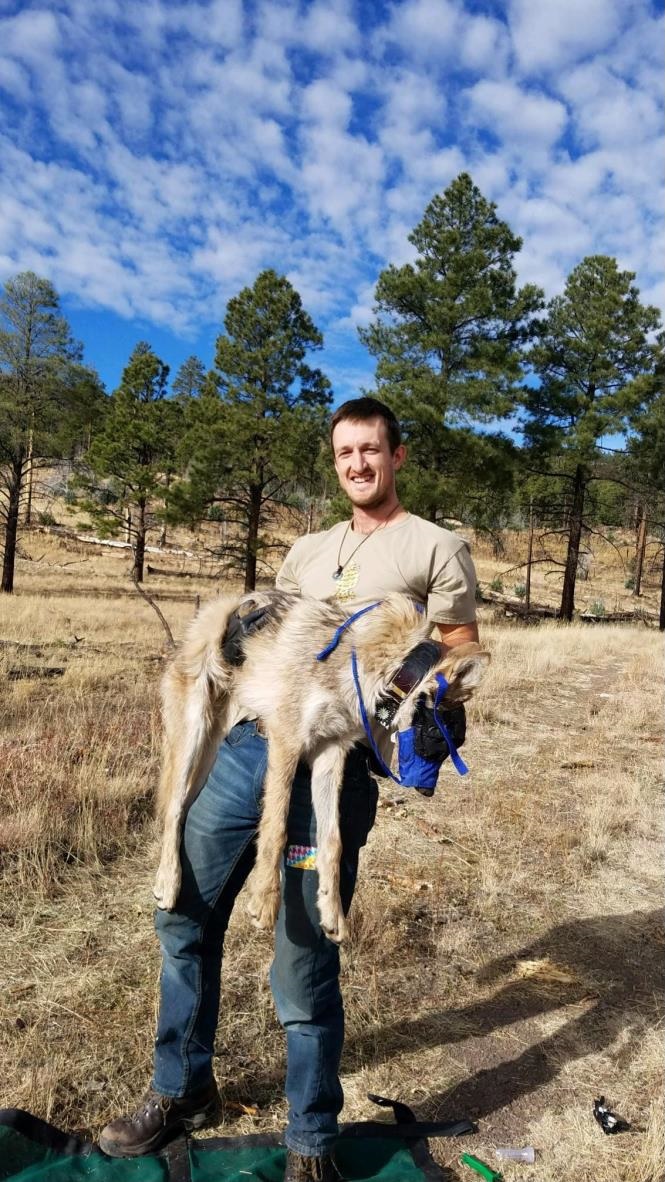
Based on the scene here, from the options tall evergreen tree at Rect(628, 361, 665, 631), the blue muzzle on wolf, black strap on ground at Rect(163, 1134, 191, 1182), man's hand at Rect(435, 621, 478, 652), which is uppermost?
tall evergreen tree at Rect(628, 361, 665, 631)

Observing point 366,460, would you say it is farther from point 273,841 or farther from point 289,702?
point 273,841

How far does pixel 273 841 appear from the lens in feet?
7.20

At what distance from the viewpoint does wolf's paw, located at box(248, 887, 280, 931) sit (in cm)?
219

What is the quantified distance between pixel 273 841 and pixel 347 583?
3.22ft

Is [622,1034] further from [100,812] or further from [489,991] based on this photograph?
[100,812]

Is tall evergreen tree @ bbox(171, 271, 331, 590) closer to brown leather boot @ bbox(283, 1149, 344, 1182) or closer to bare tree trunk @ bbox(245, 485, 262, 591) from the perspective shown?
bare tree trunk @ bbox(245, 485, 262, 591)

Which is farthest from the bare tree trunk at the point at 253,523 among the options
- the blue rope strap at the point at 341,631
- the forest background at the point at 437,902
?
the blue rope strap at the point at 341,631

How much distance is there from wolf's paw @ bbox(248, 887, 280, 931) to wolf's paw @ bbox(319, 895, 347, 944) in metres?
0.16

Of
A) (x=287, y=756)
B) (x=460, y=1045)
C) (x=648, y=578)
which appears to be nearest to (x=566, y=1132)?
(x=460, y=1045)

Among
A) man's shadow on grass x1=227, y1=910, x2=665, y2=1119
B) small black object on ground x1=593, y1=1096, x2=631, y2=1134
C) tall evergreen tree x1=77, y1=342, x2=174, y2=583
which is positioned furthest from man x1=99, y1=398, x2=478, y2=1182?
tall evergreen tree x1=77, y1=342, x2=174, y2=583

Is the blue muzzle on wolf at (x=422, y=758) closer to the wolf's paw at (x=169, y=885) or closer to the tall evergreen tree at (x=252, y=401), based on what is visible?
the wolf's paw at (x=169, y=885)

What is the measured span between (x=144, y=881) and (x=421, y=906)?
6.25ft

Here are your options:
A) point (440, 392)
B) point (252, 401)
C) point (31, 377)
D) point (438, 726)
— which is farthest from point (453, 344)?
point (438, 726)

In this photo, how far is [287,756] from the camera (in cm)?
221
